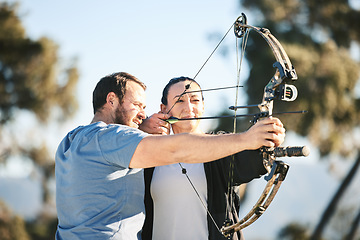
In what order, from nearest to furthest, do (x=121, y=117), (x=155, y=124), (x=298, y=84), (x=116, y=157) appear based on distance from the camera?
(x=116, y=157) < (x=121, y=117) < (x=155, y=124) < (x=298, y=84)

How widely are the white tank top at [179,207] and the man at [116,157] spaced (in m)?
0.36

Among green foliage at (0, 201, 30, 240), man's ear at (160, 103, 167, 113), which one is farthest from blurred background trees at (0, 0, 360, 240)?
man's ear at (160, 103, 167, 113)

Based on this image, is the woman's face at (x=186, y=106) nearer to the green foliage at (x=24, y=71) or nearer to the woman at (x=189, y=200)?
the woman at (x=189, y=200)

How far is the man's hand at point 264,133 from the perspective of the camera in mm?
1742

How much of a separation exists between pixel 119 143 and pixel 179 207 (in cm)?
76

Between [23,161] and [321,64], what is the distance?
739 cm

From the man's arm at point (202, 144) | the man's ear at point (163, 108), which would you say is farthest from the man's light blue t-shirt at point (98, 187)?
the man's ear at point (163, 108)

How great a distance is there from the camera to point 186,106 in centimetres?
272

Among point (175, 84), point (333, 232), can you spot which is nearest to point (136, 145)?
point (175, 84)

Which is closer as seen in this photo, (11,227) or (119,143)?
(119,143)

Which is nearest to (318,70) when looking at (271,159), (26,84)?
(26,84)

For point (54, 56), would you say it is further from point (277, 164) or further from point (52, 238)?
point (277, 164)

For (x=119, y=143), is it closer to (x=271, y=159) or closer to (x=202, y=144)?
(x=202, y=144)

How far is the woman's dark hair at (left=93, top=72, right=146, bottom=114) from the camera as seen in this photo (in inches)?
86.9
